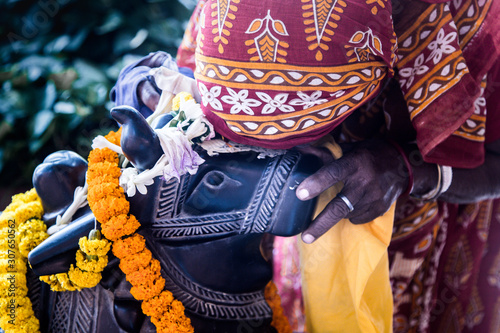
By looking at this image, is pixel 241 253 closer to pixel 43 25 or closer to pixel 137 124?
pixel 137 124

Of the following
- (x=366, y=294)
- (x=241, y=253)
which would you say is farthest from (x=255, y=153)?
(x=366, y=294)

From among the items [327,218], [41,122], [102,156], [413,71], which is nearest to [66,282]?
[102,156]

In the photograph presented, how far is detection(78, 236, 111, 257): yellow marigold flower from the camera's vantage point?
0.74 m

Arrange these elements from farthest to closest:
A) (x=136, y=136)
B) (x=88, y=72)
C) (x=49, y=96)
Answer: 1. (x=88, y=72)
2. (x=49, y=96)
3. (x=136, y=136)

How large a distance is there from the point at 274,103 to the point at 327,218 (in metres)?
0.27

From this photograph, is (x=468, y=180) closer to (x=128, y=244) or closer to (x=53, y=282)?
(x=128, y=244)

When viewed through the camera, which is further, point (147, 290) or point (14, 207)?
point (14, 207)

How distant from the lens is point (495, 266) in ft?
3.93

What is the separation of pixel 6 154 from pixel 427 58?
2604 millimetres

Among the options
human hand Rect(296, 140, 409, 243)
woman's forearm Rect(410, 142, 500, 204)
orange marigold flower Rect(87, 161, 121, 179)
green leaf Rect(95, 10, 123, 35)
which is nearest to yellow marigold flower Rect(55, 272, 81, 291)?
orange marigold flower Rect(87, 161, 121, 179)

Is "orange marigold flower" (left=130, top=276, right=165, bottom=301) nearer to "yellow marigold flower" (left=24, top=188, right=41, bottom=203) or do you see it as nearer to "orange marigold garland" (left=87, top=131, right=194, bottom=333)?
"orange marigold garland" (left=87, top=131, right=194, bottom=333)

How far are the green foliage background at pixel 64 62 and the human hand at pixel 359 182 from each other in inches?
82.9

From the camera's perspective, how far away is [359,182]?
33.3 inches

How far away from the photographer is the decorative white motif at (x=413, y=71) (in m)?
0.80
